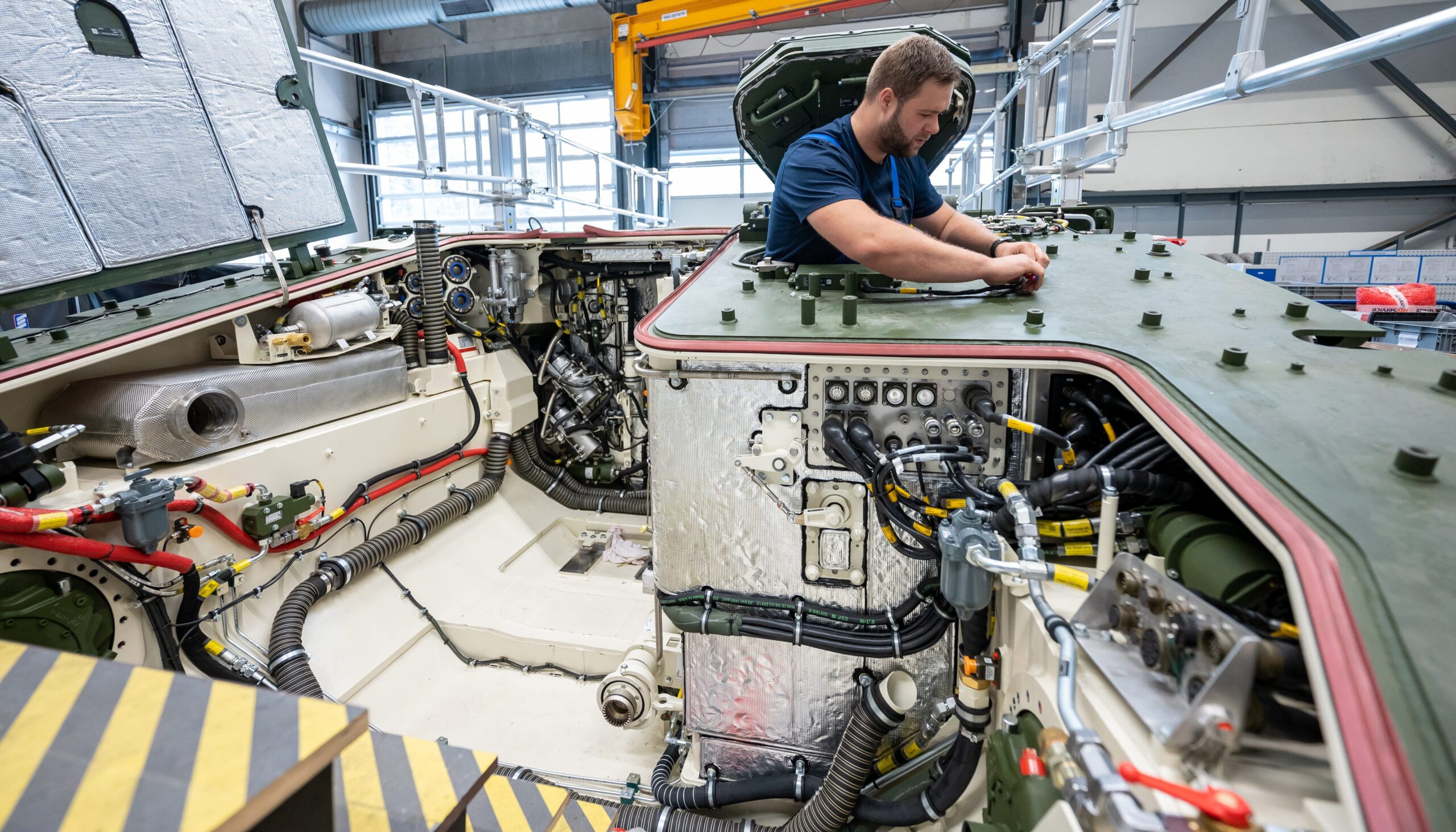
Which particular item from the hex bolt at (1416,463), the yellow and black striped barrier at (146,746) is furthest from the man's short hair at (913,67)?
the yellow and black striped barrier at (146,746)

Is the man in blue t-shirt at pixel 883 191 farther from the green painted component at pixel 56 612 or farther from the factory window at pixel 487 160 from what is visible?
the factory window at pixel 487 160

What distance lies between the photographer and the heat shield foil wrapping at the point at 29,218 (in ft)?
7.10

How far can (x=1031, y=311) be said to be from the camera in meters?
1.64

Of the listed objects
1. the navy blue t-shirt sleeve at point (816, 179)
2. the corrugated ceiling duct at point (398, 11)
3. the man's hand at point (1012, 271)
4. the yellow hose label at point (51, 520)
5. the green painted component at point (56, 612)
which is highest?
the corrugated ceiling duct at point (398, 11)

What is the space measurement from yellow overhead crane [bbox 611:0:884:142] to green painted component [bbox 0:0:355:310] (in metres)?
5.23

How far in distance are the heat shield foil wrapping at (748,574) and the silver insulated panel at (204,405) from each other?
1791mm

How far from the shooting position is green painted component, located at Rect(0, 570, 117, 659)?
1.94 meters

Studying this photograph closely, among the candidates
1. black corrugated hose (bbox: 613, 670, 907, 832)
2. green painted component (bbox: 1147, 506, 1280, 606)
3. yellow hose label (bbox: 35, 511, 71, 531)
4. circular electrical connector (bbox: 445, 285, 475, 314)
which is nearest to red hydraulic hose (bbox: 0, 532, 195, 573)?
yellow hose label (bbox: 35, 511, 71, 531)

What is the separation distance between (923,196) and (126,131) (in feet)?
9.72

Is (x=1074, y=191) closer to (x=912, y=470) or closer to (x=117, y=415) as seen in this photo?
(x=912, y=470)

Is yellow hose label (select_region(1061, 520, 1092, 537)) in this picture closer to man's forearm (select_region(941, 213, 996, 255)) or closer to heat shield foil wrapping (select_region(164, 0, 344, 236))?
man's forearm (select_region(941, 213, 996, 255))

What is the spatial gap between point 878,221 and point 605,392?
3.49 metres

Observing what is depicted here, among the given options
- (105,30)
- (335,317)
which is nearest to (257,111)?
(105,30)

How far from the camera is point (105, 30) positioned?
247cm
